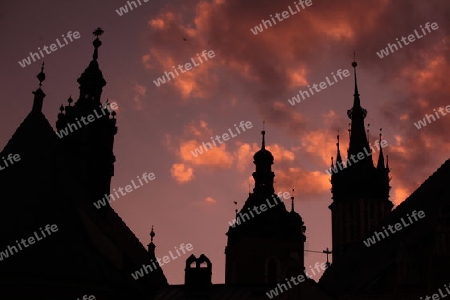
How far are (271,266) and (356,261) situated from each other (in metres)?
10.3

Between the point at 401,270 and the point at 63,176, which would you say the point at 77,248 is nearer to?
the point at 63,176

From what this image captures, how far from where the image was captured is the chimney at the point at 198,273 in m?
35.7

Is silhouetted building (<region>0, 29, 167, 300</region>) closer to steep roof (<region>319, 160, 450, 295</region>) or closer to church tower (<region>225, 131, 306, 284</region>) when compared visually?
steep roof (<region>319, 160, 450, 295</region>)

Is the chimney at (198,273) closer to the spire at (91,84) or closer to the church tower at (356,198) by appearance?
the spire at (91,84)

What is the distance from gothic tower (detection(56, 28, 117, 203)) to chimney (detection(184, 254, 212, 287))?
771cm

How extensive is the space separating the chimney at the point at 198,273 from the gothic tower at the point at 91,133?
7714mm

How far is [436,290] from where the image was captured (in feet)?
98.5

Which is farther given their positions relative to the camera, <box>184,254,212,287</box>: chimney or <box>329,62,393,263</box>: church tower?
<box>329,62,393,263</box>: church tower

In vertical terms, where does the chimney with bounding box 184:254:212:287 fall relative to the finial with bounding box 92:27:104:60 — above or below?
below

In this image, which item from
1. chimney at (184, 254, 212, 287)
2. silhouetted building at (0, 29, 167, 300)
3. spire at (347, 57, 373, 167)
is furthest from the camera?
spire at (347, 57, 373, 167)

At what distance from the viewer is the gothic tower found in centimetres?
4228

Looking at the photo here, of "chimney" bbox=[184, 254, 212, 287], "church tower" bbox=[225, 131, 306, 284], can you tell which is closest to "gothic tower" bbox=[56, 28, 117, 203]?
"chimney" bbox=[184, 254, 212, 287]

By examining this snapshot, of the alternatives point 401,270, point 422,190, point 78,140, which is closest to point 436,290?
point 401,270

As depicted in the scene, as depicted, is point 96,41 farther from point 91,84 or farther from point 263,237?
point 263,237
